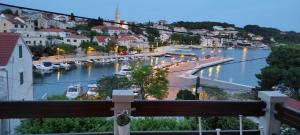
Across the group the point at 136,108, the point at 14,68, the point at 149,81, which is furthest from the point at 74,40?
the point at 136,108

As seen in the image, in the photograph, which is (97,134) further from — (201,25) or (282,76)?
(201,25)

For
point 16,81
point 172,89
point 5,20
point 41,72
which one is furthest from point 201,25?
point 5,20

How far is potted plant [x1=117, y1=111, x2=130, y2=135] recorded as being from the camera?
221 cm

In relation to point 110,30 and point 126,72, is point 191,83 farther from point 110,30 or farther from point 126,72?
point 110,30

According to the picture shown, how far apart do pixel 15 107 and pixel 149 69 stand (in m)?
19.3

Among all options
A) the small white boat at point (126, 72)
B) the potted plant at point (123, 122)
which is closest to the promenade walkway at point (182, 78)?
the small white boat at point (126, 72)

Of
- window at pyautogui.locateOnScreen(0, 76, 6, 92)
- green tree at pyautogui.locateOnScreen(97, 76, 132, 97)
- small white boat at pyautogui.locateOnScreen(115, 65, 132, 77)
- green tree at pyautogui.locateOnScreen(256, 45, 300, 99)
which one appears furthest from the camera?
small white boat at pyautogui.locateOnScreen(115, 65, 132, 77)

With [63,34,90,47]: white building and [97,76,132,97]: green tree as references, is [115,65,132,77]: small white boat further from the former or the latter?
[63,34,90,47]: white building

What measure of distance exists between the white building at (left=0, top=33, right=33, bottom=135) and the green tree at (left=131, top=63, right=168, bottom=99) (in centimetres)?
765

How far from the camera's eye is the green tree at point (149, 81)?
20.7 metres

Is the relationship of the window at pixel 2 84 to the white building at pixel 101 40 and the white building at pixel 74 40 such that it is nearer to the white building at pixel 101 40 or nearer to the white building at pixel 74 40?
the white building at pixel 74 40

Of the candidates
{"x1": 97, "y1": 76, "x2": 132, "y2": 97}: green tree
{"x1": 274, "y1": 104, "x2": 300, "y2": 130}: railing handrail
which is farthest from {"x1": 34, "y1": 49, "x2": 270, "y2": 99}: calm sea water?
{"x1": 274, "y1": 104, "x2": 300, "y2": 130}: railing handrail

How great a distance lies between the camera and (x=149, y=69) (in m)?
21.4

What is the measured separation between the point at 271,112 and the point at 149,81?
19067 mm
